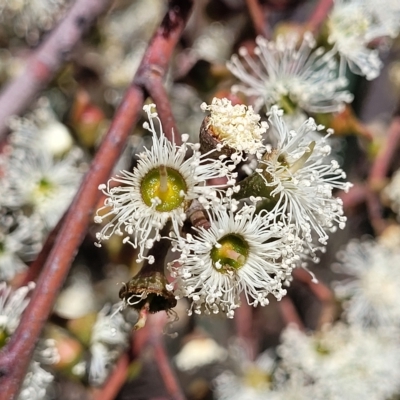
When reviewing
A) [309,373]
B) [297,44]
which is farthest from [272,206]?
[309,373]

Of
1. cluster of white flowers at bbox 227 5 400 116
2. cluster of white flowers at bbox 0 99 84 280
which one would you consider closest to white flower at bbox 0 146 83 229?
cluster of white flowers at bbox 0 99 84 280

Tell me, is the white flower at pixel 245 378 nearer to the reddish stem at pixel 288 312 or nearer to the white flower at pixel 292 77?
the reddish stem at pixel 288 312

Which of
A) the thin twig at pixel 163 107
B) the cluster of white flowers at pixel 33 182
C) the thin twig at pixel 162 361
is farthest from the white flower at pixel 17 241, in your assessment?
the thin twig at pixel 163 107

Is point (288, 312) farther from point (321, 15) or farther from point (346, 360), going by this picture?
point (321, 15)

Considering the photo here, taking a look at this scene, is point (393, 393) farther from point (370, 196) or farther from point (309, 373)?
point (370, 196)

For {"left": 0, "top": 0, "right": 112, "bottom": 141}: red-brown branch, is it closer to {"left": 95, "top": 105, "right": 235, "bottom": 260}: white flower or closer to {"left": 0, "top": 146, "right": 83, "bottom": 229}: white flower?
{"left": 0, "top": 146, "right": 83, "bottom": 229}: white flower

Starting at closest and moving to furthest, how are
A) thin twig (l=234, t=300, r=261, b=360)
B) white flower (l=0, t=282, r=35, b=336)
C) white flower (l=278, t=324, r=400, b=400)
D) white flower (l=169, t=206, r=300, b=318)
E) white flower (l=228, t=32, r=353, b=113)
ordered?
white flower (l=169, t=206, r=300, b=318), white flower (l=0, t=282, r=35, b=336), white flower (l=228, t=32, r=353, b=113), white flower (l=278, t=324, r=400, b=400), thin twig (l=234, t=300, r=261, b=360)
